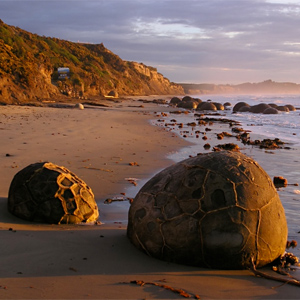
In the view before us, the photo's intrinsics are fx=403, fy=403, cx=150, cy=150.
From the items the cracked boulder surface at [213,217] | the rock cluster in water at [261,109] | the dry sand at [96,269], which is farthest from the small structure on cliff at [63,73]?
the cracked boulder surface at [213,217]

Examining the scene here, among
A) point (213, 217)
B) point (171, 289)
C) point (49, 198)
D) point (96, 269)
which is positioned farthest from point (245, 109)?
point (171, 289)

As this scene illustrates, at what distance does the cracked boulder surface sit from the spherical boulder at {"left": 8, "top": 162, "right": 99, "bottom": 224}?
1.31 meters

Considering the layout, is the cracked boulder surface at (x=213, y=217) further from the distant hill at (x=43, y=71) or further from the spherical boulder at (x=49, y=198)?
the distant hill at (x=43, y=71)

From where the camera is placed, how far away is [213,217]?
3.70 meters

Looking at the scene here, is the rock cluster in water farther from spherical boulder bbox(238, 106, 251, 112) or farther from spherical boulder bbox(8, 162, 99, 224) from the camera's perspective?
spherical boulder bbox(8, 162, 99, 224)

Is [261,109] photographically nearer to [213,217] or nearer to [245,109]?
[245,109]

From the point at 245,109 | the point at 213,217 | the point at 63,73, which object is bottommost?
the point at 213,217

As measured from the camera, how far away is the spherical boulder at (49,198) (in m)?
5.07

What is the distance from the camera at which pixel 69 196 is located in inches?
203

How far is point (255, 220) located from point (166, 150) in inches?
304

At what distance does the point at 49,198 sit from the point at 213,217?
2.31m

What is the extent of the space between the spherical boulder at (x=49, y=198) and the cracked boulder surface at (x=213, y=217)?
131 centimetres

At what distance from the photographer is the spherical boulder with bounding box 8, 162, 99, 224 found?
5.07 m

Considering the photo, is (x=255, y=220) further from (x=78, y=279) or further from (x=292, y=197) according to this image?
(x=292, y=197)
